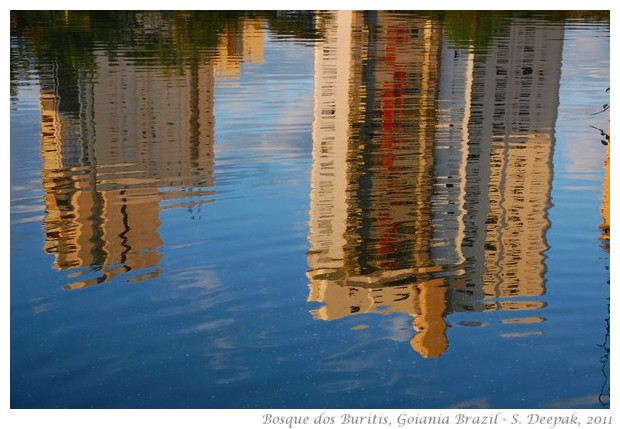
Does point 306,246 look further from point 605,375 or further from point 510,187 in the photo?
point 605,375

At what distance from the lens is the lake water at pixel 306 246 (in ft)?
36.1

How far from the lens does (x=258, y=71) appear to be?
38.2m

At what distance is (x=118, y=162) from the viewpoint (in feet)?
70.7

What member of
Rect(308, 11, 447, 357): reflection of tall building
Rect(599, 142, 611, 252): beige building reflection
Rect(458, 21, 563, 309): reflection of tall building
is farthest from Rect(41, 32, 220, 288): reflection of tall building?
Rect(599, 142, 611, 252): beige building reflection

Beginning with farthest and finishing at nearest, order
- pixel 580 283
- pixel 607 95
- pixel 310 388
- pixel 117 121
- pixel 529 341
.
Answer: pixel 607 95 → pixel 117 121 → pixel 580 283 → pixel 529 341 → pixel 310 388

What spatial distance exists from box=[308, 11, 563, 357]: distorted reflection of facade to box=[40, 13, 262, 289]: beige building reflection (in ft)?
8.74

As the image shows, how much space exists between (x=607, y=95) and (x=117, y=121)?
15.1m

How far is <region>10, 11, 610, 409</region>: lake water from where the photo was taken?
36.1ft

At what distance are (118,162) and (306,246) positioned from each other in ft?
23.7

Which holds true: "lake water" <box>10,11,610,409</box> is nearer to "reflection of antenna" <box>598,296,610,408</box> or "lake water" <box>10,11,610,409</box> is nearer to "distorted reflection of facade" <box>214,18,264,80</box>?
"reflection of antenna" <box>598,296,610,408</box>

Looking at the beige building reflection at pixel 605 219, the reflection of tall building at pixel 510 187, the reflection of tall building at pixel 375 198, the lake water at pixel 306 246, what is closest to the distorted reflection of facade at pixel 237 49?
the reflection of tall building at pixel 375 198
